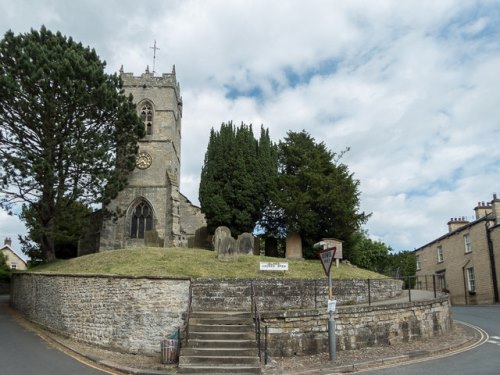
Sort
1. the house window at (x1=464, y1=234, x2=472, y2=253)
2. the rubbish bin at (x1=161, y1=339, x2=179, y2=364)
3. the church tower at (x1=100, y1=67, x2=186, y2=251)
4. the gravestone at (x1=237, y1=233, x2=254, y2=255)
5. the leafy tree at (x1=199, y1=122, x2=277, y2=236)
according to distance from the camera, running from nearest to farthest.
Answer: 1. the rubbish bin at (x1=161, y1=339, x2=179, y2=364)
2. the gravestone at (x1=237, y1=233, x2=254, y2=255)
3. the leafy tree at (x1=199, y1=122, x2=277, y2=236)
4. the church tower at (x1=100, y1=67, x2=186, y2=251)
5. the house window at (x1=464, y1=234, x2=472, y2=253)

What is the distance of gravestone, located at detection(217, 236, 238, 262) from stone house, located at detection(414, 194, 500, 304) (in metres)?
15.4

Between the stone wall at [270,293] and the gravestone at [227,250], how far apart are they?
161 inches

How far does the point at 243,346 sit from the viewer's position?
11.6 metres

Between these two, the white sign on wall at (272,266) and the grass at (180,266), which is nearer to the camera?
the white sign on wall at (272,266)

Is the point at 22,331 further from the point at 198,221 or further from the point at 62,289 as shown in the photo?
the point at 198,221

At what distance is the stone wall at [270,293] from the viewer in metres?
14.1

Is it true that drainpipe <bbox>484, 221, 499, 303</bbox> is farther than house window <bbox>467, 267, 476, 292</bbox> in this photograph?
No

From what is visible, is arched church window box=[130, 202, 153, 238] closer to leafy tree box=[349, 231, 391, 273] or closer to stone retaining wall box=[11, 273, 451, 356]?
stone retaining wall box=[11, 273, 451, 356]

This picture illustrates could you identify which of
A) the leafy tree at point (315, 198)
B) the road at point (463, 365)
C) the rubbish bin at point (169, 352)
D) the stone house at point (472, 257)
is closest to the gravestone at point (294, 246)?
the leafy tree at point (315, 198)

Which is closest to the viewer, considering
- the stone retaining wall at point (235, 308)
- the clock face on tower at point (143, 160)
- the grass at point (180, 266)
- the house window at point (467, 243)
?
the stone retaining wall at point (235, 308)

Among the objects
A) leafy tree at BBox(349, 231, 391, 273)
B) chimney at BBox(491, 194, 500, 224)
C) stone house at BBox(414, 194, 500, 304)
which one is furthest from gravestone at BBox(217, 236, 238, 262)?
leafy tree at BBox(349, 231, 391, 273)

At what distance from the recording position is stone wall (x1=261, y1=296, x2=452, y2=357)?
487 inches

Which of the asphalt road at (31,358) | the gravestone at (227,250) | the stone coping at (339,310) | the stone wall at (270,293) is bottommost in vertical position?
the asphalt road at (31,358)

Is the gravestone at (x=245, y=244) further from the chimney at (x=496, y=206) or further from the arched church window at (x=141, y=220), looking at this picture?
the chimney at (x=496, y=206)
